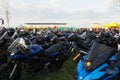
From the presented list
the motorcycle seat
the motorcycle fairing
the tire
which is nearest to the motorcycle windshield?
the tire

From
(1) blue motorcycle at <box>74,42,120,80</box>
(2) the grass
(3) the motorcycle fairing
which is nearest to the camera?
(1) blue motorcycle at <box>74,42,120,80</box>

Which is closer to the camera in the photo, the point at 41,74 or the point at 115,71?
the point at 115,71

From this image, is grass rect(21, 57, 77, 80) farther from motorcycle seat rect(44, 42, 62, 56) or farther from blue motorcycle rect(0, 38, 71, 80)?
motorcycle seat rect(44, 42, 62, 56)

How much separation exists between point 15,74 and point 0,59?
1.57 m

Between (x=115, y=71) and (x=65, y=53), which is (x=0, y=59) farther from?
(x=115, y=71)

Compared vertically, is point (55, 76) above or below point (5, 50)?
below

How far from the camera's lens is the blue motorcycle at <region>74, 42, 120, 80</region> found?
4.94 metres

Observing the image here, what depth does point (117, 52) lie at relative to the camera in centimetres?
551

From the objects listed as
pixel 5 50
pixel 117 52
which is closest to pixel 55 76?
pixel 5 50

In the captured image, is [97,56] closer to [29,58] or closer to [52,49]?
[29,58]

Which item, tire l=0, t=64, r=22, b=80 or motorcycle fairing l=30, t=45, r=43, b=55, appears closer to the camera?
tire l=0, t=64, r=22, b=80

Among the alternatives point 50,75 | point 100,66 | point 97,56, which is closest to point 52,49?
point 50,75

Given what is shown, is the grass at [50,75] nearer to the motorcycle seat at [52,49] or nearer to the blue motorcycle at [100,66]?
the motorcycle seat at [52,49]

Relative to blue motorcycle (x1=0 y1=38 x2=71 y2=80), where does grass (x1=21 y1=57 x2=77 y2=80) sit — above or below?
below
